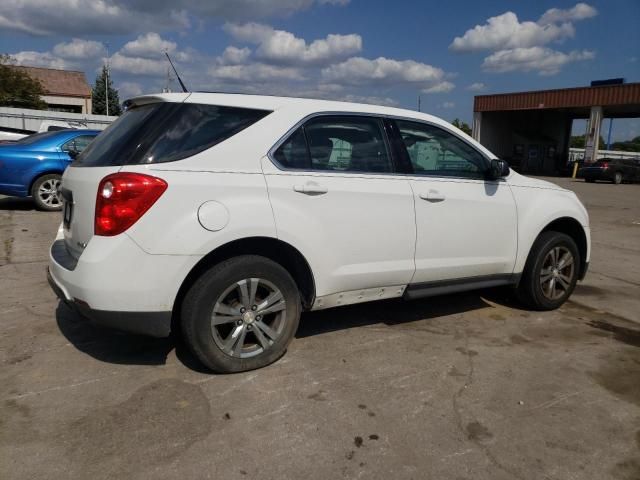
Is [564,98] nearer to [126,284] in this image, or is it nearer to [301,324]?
[301,324]

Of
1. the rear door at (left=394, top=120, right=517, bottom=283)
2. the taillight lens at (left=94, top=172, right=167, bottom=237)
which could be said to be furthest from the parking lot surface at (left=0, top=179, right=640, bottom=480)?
the taillight lens at (left=94, top=172, right=167, bottom=237)

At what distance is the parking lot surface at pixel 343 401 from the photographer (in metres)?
2.60

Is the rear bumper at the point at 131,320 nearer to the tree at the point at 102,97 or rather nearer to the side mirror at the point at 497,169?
the side mirror at the point at 497,169

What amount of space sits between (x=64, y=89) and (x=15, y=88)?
17761mm

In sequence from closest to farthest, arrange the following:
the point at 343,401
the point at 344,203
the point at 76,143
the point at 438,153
A: 1. the point at 343,401
2. the point at 344,203
3. the point at 438,153
4. the point at 76,143

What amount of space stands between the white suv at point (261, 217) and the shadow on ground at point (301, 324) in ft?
1.50

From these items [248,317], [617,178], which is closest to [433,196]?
[248,317]

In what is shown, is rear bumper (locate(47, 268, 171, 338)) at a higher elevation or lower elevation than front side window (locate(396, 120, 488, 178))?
lower

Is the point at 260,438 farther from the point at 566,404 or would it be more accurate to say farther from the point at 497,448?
the point at 566,404

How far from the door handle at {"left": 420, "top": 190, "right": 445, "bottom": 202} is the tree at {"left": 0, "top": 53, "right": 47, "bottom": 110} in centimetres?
5142

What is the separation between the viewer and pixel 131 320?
10.1 ft

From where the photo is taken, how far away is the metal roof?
3209 cm

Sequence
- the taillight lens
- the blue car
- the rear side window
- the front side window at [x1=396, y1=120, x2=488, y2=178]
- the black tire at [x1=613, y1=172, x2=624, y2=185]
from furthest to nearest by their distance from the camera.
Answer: the black tire at [x1=613, y1=172, x2=624, y2=185] → the blue car → the front side window at [x1=396, y1=120, x2=488, y2=178] → the rear side window → the taillight lens

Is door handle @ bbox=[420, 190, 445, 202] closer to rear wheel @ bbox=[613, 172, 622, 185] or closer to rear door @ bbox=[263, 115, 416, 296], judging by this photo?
rear door @ bbox=[263, 115, 416, 296]
